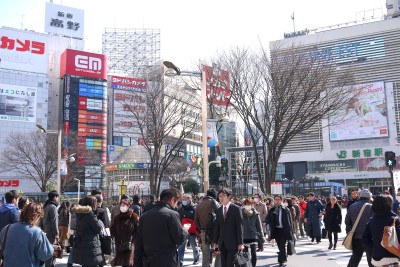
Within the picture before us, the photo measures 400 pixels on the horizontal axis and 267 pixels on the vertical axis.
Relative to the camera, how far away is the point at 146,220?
466 centimetres

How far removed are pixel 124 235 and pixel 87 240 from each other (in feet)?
1.83

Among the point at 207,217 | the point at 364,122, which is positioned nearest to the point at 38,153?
the point at 207,217

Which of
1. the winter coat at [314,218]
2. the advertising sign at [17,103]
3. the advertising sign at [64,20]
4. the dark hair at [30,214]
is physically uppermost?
the advertising sign at [64,20]

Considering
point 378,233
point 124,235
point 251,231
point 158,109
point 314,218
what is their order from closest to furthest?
1. point 378,233
2. point 124,235
3. point 251,231
4. point 314,218
5. point 158,109

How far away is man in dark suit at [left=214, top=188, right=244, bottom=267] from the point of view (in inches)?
259

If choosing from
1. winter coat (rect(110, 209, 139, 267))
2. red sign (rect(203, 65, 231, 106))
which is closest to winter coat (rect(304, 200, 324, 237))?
red sign (rect(203, 65, 231, 106))

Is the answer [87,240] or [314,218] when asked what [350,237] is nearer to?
[87,240]

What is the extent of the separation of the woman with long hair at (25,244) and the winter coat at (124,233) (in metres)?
2.23

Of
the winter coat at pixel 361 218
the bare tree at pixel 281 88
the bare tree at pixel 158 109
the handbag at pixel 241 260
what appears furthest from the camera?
the bare tree at pixel 158 109

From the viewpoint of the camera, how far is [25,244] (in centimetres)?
428

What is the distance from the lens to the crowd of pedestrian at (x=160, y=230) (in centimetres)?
441

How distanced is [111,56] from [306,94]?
66.6 metres

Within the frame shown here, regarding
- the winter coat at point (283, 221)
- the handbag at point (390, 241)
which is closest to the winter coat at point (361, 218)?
the winter coat at point (283, 221)

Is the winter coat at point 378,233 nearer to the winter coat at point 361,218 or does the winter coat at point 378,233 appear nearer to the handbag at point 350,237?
the handbag at point 350,237
